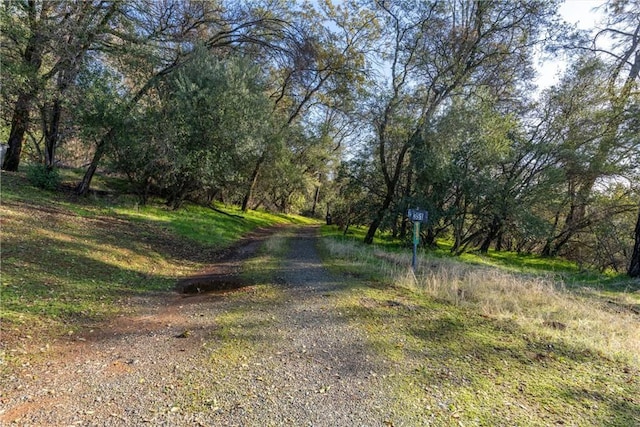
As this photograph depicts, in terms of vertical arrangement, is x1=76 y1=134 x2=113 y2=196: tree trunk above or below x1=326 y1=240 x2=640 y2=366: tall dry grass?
above

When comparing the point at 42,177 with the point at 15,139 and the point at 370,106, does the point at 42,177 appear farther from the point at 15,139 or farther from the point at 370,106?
the point at 370,106

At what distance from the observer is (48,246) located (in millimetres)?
6727

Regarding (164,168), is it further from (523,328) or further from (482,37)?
(482,37)

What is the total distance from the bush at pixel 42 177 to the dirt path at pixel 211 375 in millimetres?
10232

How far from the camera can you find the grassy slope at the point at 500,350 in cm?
294

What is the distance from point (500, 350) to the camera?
4.17 metres

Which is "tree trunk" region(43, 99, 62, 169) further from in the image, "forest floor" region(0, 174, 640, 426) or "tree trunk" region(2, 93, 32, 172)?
"forest floor" region(0, 174, 640, 426)

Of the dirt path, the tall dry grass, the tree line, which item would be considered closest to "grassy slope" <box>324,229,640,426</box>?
the tall dry grass

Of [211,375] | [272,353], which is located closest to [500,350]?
[272,353]

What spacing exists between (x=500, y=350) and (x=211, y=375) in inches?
138

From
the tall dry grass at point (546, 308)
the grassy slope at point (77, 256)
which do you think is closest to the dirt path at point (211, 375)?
the grassy slope at point (77, 256)

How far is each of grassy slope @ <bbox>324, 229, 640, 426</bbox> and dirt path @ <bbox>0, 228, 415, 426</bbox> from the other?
45 cm

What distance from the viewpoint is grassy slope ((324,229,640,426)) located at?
2.94 m

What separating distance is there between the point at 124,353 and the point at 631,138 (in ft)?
64.2
